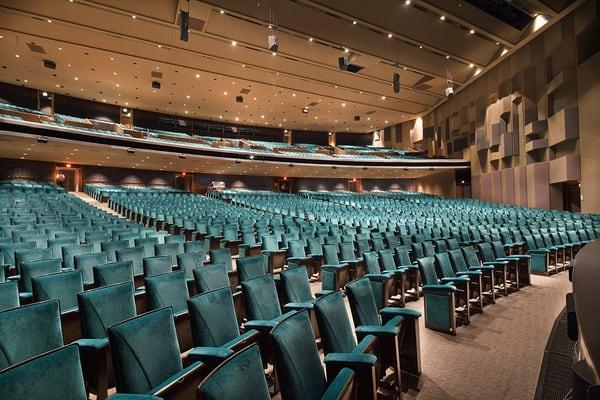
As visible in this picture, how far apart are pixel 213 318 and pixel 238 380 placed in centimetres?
90

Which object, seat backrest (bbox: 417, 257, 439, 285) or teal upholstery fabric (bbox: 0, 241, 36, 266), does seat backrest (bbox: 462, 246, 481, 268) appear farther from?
teal upholstery fabric (bbox: 0, 241, 36, 266)

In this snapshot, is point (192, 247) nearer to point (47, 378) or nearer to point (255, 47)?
point (47, 378)

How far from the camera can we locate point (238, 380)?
1.06 metres

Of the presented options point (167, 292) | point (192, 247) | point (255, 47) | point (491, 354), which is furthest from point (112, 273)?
point (255, 47)

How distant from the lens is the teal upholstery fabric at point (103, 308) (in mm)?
1891

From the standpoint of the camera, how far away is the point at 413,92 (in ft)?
54.2

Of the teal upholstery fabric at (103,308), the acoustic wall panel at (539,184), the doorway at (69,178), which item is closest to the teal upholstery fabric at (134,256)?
the teal upholstery fabric at (103,308)

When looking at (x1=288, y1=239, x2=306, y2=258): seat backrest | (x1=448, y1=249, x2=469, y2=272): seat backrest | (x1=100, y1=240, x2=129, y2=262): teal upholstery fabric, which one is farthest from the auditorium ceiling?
(x1=448, y1=249, x2=469, y2=272): seat backrest

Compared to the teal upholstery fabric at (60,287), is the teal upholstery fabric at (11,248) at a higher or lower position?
higher

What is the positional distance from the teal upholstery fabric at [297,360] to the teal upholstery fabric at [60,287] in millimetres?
1727

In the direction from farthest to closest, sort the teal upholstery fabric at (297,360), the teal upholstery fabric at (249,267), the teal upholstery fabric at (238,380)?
the teal upholstery fabric at (249,267), the teal upholstery fabric at (297,360), the teal upholstery fabric at (238,380)

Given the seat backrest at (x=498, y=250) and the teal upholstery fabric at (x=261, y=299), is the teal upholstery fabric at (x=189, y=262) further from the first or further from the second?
the seat backrest at (x=498, y=250)

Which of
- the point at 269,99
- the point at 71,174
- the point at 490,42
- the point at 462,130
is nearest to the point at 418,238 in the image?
the point at 490,42

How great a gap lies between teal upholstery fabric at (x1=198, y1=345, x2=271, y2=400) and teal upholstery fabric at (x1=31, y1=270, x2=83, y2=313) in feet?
5.88
